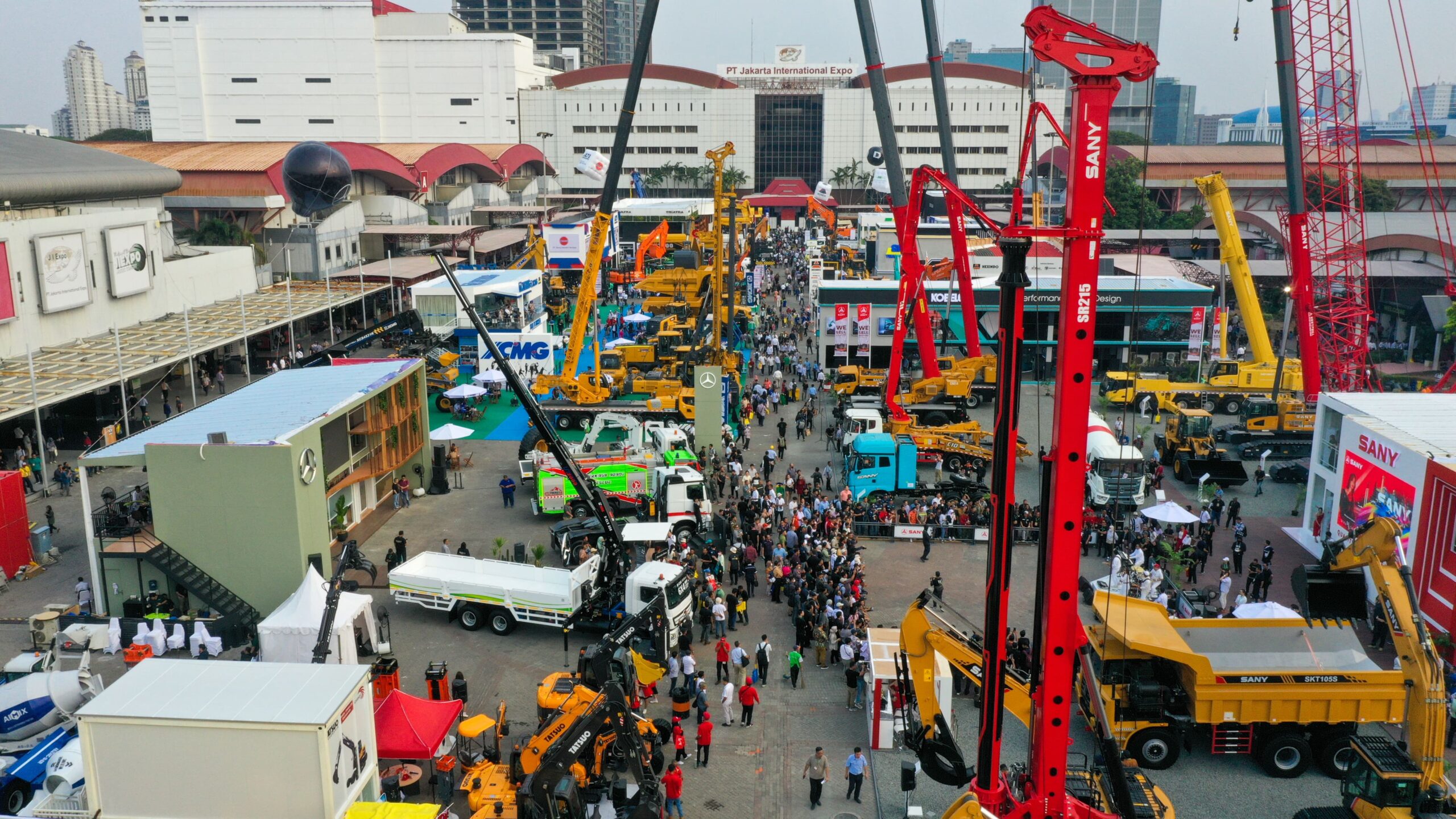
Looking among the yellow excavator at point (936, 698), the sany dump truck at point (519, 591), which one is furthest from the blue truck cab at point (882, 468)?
the yellow excavator at point (936, 698)

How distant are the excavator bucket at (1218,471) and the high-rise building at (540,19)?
150 meters

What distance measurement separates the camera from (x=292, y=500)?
20.6 m

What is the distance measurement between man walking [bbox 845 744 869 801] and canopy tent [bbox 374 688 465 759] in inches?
227

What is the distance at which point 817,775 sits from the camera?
14.7 m

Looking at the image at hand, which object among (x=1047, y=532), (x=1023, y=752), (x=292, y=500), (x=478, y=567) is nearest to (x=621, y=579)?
(x=478, y=567)

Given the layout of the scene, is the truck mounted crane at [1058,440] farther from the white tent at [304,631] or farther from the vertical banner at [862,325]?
the vertical banner at [862,325]

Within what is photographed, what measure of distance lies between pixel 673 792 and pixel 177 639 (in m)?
10.7

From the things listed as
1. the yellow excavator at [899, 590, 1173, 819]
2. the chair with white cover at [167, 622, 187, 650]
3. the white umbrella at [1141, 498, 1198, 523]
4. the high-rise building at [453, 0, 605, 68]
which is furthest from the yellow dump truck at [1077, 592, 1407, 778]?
the high-rise building at [453, 0, 605, 68]

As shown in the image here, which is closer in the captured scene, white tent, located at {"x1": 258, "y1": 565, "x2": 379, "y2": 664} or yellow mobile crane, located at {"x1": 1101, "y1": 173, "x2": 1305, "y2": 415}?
white tent, located at {"x1": 258, "y1": 565, "x2": 379, "y2": 664}

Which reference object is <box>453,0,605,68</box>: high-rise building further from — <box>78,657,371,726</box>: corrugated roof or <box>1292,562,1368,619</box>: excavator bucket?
<box>1292,562,1368,619</box>: excavator bucket

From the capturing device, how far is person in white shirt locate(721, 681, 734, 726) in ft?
56.1

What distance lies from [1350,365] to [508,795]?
30221 millimetres

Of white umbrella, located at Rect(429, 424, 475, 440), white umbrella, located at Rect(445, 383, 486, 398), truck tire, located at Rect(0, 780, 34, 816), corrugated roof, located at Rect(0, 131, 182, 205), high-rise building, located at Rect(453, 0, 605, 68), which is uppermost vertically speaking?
high-rise building, located at Rect(453, 0, 605, 68)

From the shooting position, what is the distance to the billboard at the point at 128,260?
36.5 meters
